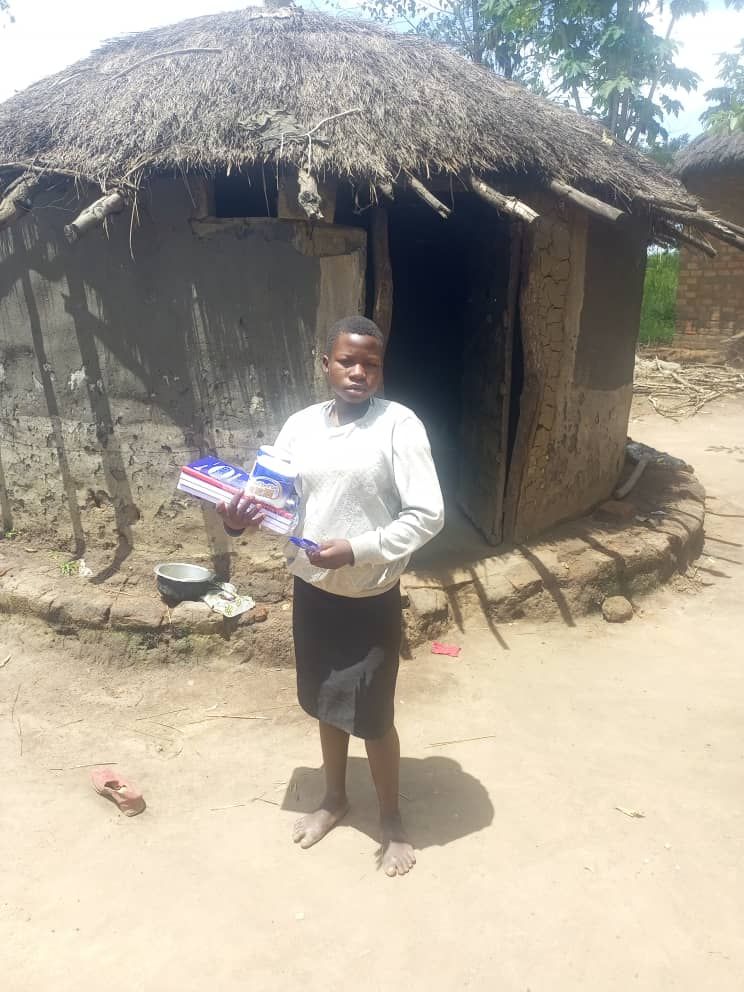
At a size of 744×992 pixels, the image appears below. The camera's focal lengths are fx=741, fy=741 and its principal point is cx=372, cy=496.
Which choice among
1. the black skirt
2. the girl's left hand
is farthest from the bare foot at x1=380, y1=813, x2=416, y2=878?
the girl's left hand

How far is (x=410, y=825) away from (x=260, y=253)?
8.66 feet

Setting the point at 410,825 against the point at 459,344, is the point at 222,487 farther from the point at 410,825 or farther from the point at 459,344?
the point at 459,344

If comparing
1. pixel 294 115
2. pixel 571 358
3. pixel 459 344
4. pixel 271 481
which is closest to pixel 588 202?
pixel 571 358

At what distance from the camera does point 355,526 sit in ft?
6.73

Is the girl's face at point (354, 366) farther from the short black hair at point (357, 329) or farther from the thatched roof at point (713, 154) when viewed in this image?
the thatched roof at point (713, 154)

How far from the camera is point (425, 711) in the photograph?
3348 millimetres

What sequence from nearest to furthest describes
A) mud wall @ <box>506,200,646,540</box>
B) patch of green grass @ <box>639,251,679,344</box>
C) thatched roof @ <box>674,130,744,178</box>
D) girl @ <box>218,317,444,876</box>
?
1. girl @ <box>218,317,444,876</box>
2. mud wall @ <box>506,200,646,540</box>
3. thatched roof @ <box>674,130,744,178</box>
4. patch of green grass @ <box>639,251,679,344</box>

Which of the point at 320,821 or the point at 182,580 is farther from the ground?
the point at 182,580

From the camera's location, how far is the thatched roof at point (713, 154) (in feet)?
33.1

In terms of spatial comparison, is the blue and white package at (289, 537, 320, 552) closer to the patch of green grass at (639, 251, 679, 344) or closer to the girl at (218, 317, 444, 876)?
the girl at (218, 317, 444, 876)

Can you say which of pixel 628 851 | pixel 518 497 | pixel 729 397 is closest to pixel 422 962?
pixel 628 851

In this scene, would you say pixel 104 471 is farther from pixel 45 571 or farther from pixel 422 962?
pixel 422 962

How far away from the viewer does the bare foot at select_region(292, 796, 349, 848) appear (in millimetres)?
2531

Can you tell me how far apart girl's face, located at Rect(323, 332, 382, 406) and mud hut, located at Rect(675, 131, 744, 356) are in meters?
9.67
